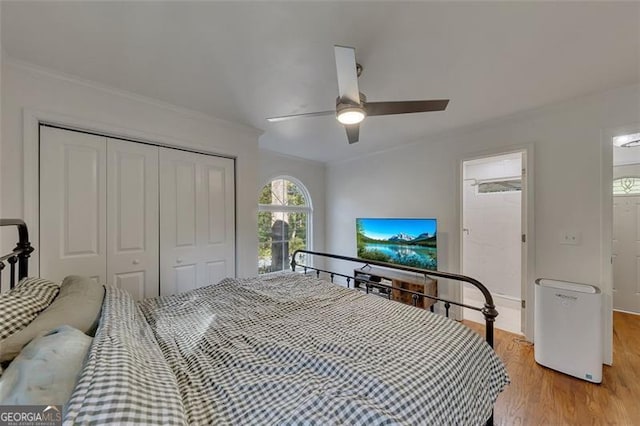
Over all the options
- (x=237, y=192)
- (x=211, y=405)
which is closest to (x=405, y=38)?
(x=211, y=405)

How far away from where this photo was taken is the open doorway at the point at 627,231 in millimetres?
3273

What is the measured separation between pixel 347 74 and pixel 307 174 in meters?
3.19

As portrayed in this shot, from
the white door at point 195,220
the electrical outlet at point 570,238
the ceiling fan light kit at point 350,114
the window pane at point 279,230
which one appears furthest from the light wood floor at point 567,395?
the window pane at point 279,230

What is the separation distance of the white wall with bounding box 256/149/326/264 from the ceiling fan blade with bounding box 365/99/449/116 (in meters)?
2.53

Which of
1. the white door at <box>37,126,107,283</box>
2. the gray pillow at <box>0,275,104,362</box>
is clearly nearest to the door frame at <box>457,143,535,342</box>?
the gray pillow at <box>0,275,104,362</box>

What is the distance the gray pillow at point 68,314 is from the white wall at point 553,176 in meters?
3.36

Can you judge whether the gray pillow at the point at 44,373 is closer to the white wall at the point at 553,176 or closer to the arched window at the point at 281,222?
the arched window at the point at 281,222

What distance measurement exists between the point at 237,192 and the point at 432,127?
2.44 m

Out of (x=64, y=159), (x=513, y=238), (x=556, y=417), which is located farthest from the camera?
(x=513, y=238)

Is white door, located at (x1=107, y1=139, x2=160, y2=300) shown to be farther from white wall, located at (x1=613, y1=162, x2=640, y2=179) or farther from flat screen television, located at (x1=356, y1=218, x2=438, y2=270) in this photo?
white wall, located at (x1=613, y1=162, x2=640, y2=179)

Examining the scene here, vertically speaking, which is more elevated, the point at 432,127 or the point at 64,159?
the point at 432,127

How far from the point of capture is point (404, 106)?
1.64m

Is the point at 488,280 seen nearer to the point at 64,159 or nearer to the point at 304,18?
the point at 304,18

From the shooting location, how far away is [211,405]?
817 millimetres
